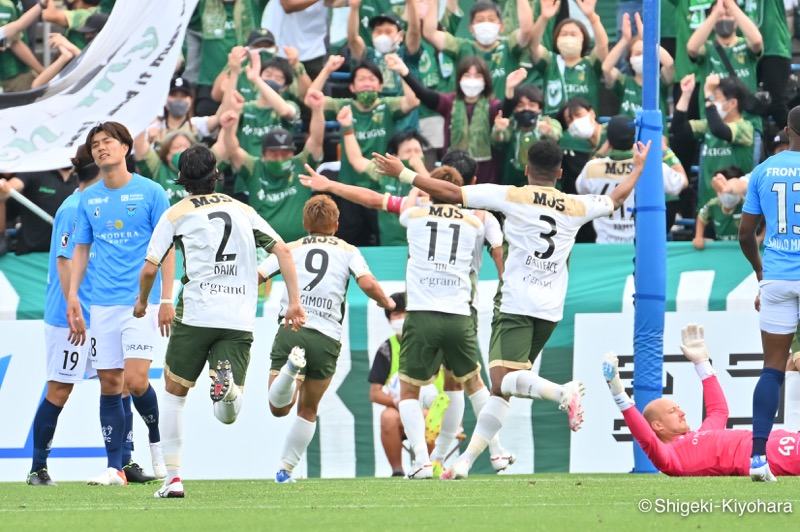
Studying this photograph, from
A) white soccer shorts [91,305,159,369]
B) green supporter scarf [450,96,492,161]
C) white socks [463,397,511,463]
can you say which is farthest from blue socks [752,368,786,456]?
green supporter scarf [450,96,492,161]

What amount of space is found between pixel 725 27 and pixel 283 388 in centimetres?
723

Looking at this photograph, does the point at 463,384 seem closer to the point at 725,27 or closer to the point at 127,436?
the point at 127,436

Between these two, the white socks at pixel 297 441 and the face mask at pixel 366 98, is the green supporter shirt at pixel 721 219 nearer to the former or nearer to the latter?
the face mask at pixel 366 98

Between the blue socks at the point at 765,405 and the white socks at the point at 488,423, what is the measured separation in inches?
87.4

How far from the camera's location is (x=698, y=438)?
10.7 metres

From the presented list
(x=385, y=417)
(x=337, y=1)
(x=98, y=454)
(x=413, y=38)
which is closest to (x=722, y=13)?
(x=413, y=38)

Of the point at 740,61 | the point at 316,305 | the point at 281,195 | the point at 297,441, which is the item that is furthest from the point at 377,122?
the point at 297,441

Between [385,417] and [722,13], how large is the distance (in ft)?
19.2

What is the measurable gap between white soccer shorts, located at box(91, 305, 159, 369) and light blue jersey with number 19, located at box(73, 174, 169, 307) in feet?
0.27

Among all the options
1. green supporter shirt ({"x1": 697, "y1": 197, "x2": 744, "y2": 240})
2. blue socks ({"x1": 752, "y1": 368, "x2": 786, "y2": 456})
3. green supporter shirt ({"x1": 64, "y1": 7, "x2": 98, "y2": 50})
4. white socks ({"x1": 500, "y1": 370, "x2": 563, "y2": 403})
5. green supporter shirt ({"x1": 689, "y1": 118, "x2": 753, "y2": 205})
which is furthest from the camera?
green supporter shirt ({"x1": 64, "y1": 7, "x2": 98, "y2": 50})

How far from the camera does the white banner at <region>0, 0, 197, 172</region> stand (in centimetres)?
1419

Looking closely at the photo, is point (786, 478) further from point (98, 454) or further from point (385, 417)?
point (98, 454)

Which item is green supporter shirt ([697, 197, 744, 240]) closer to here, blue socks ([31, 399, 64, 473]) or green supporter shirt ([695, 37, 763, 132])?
green supporter shirt ([695, 37, 763, 132])

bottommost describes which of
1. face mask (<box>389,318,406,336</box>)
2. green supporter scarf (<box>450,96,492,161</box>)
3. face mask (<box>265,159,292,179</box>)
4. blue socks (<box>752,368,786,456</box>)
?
blue socks (<box>752,368,786,456</box>)
